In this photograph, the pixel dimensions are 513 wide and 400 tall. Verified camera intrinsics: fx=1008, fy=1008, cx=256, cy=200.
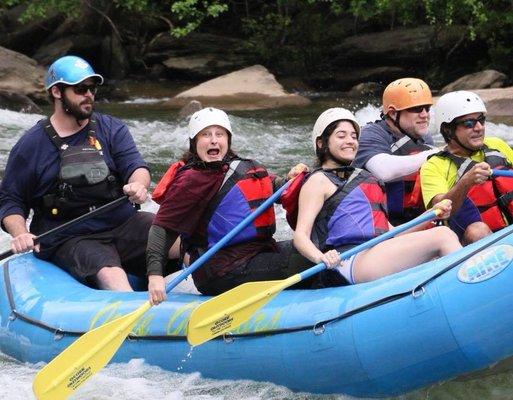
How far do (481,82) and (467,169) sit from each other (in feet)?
33.4

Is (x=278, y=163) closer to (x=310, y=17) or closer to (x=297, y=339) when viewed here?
(x=297, y=339)

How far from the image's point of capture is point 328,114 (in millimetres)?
4211

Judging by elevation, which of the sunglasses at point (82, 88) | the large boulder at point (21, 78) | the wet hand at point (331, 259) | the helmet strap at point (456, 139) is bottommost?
the wet hand at point (331, 259)

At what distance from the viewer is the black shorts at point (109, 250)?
4.92m

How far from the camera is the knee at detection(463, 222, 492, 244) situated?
441 cm

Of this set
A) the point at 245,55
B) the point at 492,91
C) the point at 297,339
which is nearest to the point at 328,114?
the point at 297,339

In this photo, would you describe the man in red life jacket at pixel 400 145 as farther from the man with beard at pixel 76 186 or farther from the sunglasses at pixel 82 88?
the sunglasses at pixel 82 88

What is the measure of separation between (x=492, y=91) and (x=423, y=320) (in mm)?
9355

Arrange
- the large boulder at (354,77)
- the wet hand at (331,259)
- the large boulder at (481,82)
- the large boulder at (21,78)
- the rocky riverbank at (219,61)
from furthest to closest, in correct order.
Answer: the large boulder at (354,77), the rocky riverbank at (219,61), the large boulder at (21,78), the large boulder at (481,82), the wet hand at (331,259)

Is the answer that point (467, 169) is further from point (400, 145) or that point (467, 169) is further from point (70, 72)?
point (70, 72)

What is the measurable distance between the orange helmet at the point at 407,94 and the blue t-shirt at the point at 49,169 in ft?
4.32

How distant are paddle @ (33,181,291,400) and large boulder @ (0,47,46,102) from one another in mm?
10730

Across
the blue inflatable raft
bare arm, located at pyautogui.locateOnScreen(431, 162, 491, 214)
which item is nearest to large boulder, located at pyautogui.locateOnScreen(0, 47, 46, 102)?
the blue inflatable raft

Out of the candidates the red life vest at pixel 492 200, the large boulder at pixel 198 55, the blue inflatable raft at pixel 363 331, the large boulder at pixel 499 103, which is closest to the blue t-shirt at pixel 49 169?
the blue inflatable raft at pixel 363 331
